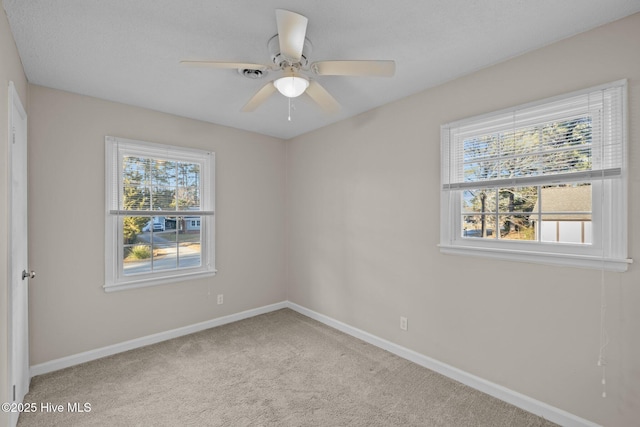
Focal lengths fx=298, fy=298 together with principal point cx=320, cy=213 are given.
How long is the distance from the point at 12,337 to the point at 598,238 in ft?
11.6

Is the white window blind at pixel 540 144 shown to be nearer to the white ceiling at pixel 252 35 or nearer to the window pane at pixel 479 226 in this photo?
the window pane at pixel 479 226

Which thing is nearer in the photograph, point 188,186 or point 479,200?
point 479,200

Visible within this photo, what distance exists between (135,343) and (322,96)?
9.67 feet

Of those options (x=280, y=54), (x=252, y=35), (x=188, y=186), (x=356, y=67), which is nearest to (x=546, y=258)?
(x=356, y=67)

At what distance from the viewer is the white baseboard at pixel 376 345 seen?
6.44ft

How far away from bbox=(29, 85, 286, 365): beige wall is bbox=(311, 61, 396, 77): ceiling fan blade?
218 cm

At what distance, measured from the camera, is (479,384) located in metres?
2.28

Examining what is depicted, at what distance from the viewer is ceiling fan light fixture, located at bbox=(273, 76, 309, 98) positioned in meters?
1.82

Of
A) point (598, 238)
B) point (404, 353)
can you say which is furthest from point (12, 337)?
point (598, 238)

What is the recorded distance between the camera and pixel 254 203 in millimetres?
3930

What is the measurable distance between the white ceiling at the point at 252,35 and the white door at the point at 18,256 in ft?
1.52

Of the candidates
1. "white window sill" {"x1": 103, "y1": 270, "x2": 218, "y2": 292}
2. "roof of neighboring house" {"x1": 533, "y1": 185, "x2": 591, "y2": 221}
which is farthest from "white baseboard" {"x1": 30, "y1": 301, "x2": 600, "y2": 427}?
"roof of neighboring house" {"x1": 533, "y1": 185, "x2": 591, "y2": 221}

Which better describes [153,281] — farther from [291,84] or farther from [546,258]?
[546,258]

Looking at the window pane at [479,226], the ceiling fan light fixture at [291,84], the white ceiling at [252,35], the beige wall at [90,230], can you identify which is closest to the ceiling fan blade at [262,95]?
the ceiling fan light fixture at [291,84]
